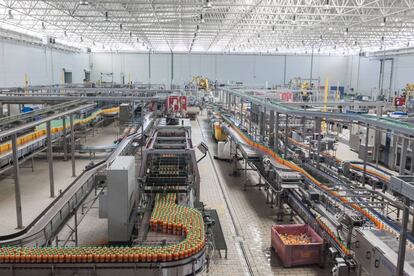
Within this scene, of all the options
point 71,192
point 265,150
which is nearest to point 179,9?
point 265,150

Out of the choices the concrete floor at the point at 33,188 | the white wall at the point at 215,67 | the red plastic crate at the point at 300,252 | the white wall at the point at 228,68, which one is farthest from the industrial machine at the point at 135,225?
the white wall at the point at 215,67

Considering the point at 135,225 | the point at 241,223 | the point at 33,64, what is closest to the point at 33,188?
the point at 135,225

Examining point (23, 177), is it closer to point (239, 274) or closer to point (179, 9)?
point (239, 274)

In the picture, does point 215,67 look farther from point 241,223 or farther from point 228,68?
point 241,223

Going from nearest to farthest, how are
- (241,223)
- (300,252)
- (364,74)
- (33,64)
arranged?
(300,252) → (241,223) → (33,64) → (364,74)

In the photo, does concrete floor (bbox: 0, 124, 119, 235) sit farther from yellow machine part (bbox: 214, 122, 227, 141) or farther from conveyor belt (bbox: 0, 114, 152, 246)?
yellow machine part (bbox: 214, 122, 227, 141)

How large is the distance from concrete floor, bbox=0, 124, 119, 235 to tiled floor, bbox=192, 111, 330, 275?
4174mm

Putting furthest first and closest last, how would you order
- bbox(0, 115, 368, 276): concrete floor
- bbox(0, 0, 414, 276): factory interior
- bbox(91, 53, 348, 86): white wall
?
1. bbox(91, 53, 348, 86): white wall
2. bbox(0, 115, 368, 276): concrete floor
3. bbox(0, 0, 414, 276): factory interior

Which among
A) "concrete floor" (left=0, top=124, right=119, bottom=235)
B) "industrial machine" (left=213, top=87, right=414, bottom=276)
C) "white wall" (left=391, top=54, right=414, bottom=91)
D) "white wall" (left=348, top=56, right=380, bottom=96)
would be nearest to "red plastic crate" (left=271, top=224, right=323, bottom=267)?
"industrial machine" (left=213, top=87, right=414, bottom=276)

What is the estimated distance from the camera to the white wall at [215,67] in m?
39.8

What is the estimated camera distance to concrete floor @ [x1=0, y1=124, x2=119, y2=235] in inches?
328

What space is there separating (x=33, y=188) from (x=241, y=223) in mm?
6192

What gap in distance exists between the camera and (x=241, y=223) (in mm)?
8617

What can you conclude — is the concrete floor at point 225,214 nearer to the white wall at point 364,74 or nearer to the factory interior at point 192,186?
the factory interior at point 192,186
